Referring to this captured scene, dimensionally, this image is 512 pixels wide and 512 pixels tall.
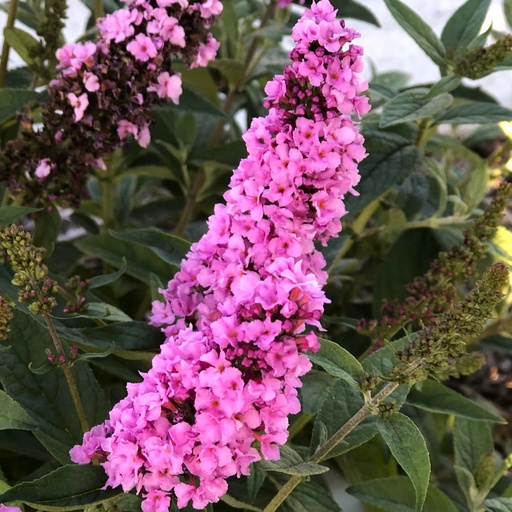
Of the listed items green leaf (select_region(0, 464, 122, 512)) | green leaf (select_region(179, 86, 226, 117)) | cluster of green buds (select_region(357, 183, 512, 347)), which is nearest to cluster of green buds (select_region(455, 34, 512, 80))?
cluster of green buds (select_region(357, 183, 512, 347))

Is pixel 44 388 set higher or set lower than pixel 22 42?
lower

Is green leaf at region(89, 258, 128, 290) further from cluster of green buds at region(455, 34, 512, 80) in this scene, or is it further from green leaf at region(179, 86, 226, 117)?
cluster of green buds at region(455, 34, 512, 80)

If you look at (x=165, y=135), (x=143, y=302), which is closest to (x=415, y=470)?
(x=143, y=302)

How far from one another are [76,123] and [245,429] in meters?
0.35

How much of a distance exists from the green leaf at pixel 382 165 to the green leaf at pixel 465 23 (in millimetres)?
115

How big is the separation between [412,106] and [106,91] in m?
0.29

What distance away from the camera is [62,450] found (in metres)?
0.60

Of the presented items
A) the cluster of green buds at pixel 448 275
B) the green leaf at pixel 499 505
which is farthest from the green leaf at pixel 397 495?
the cluster of green buds at pixel 448 275

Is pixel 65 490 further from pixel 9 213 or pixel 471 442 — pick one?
pixel 471 442

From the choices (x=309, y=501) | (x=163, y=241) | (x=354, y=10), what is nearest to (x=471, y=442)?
(x=309, y=501)

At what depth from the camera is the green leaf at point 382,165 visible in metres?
0.77

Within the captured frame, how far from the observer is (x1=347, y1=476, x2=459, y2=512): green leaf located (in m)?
0.68

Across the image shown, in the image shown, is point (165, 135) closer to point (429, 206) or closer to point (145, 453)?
point (429, 206)

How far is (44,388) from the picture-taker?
2.08 feet
